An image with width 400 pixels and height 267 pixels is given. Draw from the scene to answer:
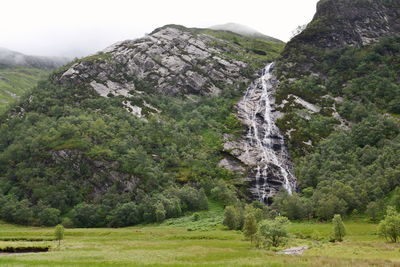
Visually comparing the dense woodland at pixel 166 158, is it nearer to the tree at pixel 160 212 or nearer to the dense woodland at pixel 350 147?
the tree at pixel 160 212

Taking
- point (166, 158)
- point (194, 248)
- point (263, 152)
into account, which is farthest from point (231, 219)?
point (263, 152)

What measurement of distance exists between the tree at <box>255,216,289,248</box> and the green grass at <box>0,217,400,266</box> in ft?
10.6

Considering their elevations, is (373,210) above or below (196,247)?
above

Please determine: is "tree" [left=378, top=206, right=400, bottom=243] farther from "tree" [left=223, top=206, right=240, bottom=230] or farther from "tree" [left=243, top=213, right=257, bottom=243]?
"tree" [left=223, top=206, right=240, bottom=230]

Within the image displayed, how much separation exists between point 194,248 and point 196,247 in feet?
5.26

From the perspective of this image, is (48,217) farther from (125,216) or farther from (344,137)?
(344,137)

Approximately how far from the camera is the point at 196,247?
5659cm

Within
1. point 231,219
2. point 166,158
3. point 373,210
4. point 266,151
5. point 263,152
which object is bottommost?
point 231,219

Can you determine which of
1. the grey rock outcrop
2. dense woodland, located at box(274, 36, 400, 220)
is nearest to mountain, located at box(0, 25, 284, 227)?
the grey rock outcrop

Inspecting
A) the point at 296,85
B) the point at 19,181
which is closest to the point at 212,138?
the point at 296,85

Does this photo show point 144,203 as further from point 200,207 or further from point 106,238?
point 106,238

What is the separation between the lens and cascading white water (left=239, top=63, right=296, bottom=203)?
127 m

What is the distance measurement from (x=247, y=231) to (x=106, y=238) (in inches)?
1218

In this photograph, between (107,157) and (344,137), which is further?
(344,137)
